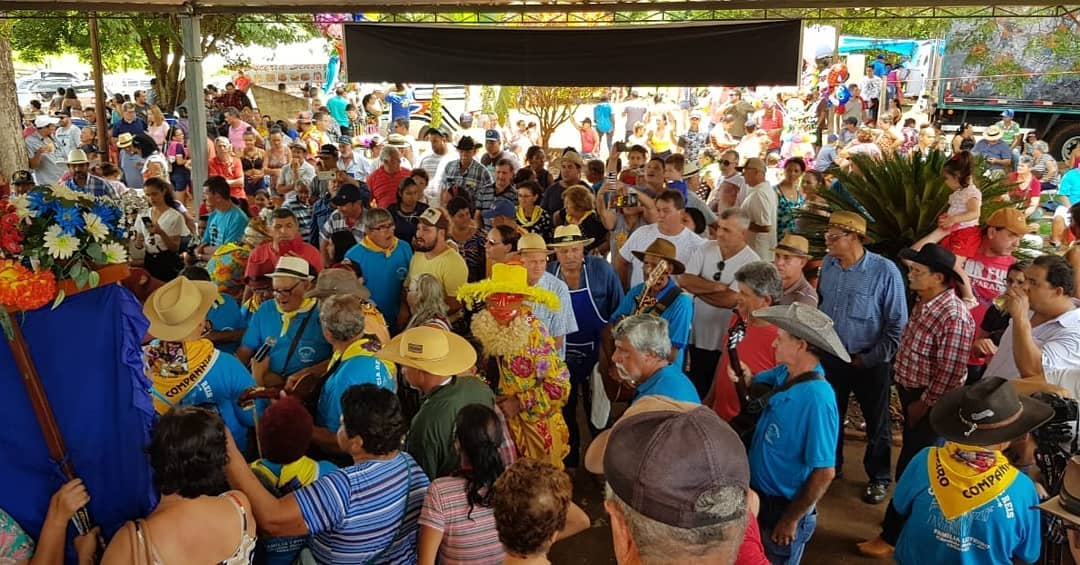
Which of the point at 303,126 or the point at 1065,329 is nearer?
the point at 1065,329

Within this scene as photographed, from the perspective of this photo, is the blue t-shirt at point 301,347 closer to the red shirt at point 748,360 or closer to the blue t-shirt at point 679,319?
the blue t-shirt at point 679,319

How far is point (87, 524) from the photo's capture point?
8.53 ft

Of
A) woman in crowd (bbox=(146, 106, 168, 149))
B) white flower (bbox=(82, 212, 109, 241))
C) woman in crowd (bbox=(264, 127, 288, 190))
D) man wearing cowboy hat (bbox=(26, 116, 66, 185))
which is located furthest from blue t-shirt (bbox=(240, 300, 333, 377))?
woman in crowd (bbox=(146, 106, 168, 149))

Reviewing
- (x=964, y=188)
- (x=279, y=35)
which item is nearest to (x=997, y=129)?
(x=964, y=188)

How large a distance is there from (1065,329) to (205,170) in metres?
8.23

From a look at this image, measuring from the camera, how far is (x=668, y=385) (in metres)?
3.48

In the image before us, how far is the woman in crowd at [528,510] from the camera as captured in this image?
244 centimetres

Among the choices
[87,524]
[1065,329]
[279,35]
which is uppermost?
[279,35]

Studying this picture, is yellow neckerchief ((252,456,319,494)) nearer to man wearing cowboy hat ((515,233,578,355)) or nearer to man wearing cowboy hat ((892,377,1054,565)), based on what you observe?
man wearing cowboy hat ((515,233,578,355))

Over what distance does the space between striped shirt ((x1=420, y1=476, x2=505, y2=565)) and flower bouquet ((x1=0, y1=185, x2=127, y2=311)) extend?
1283 millimetres

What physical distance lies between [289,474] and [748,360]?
237cm

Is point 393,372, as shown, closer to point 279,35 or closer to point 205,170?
point 205,170

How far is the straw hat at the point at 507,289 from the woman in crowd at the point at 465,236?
2.00m

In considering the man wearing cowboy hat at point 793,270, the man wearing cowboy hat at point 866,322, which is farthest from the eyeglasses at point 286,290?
the man wearing cowboy hat at point 866,322
